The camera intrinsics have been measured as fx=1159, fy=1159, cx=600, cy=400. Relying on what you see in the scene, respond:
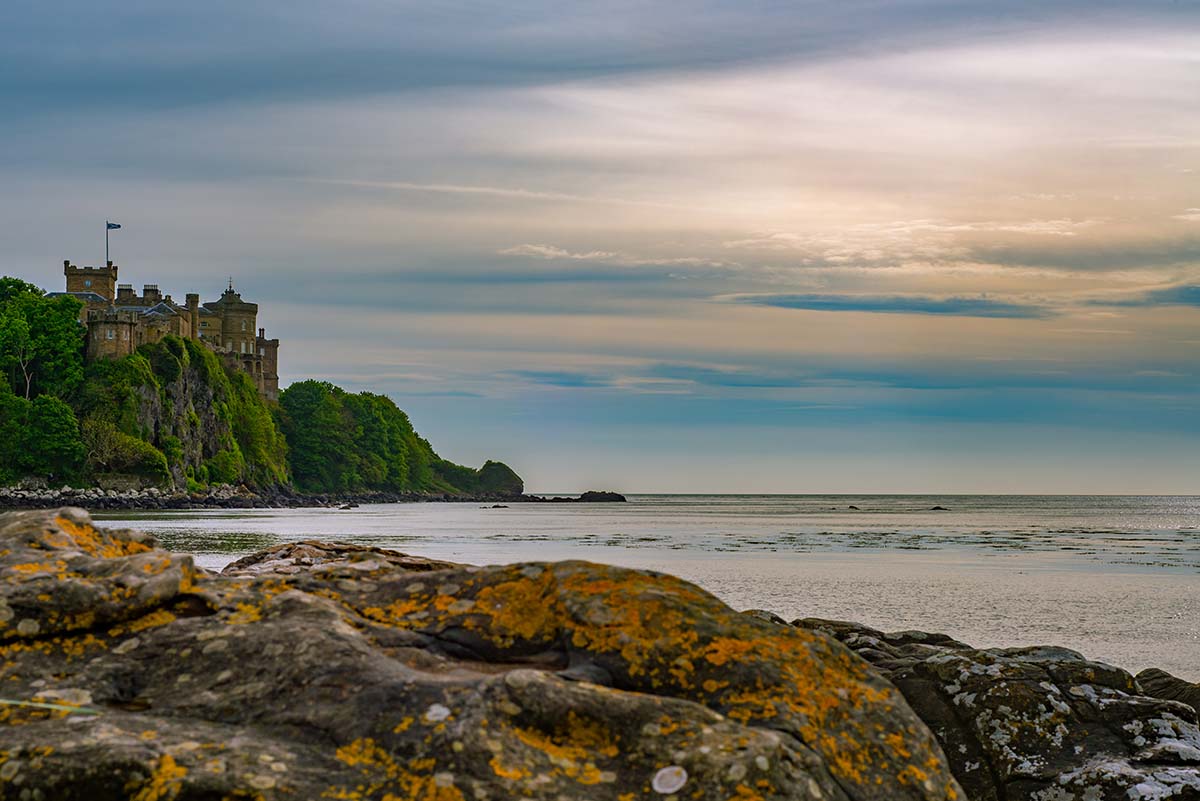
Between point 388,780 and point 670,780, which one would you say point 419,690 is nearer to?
point 388,780

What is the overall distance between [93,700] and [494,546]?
54617mm

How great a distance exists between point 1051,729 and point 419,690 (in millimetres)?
4737

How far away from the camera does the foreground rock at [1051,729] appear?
23.3 ft

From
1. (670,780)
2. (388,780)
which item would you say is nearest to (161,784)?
(388,780)

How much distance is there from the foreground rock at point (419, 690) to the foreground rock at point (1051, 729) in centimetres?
272

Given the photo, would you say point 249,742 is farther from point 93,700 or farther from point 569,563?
point 569,563

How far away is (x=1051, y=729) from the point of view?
750 cm

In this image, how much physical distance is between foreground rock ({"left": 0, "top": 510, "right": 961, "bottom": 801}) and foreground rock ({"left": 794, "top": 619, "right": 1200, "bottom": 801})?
8.93ft

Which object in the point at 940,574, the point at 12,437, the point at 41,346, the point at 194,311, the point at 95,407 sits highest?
the point at 194,311

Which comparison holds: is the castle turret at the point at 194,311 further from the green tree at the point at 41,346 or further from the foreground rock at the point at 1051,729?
the foreground rock at the point at 1051,729

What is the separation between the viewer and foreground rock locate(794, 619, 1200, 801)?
7102 mm

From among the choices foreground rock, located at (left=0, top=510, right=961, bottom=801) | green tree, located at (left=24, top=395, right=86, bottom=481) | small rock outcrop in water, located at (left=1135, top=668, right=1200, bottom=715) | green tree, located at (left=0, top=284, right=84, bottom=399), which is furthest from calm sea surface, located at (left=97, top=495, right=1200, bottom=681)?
green tree, located at (left=0, top=284, right=84, bottom=399)

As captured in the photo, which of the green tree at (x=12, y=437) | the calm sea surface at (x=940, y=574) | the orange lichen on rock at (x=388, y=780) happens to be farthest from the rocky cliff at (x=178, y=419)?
the orange lichen on rock at (x=388, y=780)

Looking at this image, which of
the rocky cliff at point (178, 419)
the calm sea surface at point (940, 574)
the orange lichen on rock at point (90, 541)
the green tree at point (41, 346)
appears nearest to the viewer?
the orange lichen on rock at point (90, 541)
